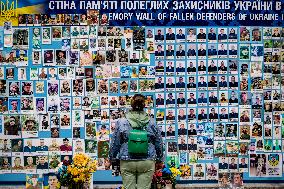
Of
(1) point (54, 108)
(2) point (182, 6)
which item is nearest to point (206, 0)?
(2) point (182, 6)

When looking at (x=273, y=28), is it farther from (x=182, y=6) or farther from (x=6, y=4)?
(x=6, y=4)

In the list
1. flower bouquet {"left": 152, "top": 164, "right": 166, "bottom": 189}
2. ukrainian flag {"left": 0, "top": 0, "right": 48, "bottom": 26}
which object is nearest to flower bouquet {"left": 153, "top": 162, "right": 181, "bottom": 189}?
flower bouquet {"left": 152, "top": 164, "right": 166, "bottom": 189}

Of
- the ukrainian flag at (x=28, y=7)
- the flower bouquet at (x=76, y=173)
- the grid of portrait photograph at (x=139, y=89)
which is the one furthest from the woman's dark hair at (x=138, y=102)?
the ukrainian flag at (x=28, y=7)

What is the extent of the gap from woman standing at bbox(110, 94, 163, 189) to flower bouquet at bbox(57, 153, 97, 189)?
0.89m

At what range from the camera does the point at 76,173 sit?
6.66 metres

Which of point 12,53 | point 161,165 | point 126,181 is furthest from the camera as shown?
point 12,53

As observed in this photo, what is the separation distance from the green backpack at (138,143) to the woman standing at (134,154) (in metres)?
0.03

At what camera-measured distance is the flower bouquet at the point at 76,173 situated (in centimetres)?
669

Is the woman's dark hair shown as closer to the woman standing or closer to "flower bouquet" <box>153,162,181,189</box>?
the woman standing

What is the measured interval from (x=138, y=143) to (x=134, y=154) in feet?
0.46

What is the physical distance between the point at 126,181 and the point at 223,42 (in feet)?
9.46

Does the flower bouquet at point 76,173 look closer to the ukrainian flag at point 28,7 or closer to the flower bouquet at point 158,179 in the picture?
the flower bouquet at point 158,179

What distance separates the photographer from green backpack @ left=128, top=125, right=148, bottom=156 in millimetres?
5762

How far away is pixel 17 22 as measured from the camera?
7.58 metres
